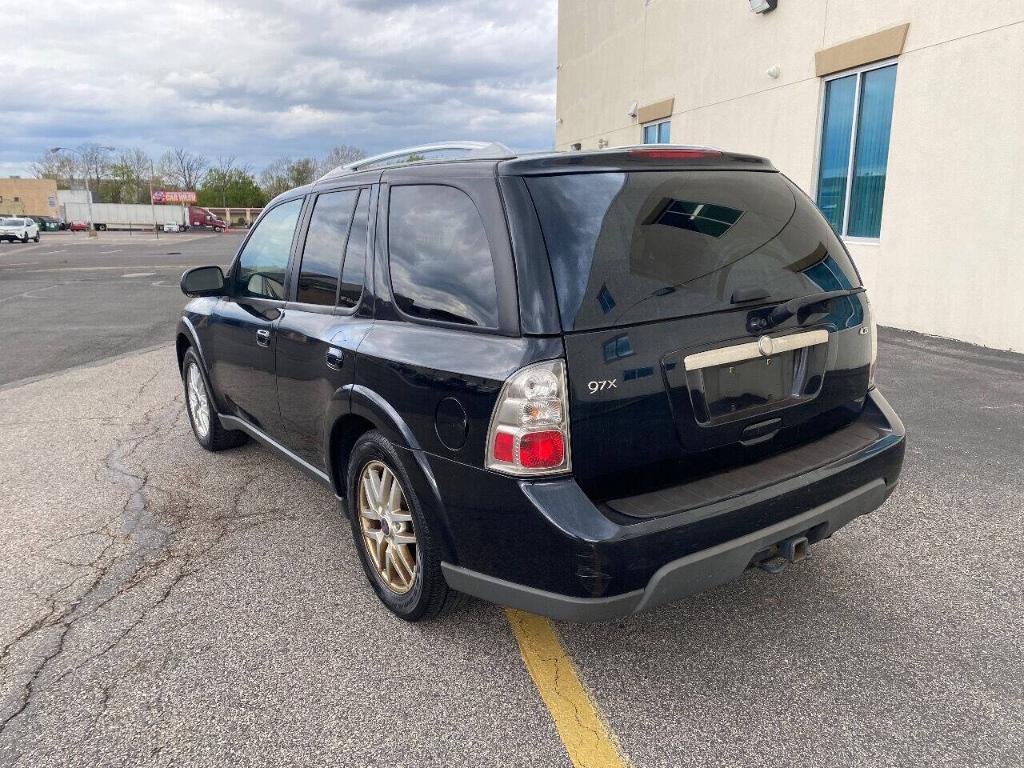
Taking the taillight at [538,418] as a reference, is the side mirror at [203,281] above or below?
above

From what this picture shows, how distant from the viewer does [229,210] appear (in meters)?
85.8

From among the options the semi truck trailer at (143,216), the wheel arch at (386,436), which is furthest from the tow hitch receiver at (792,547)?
the semi truck trailer at (143,216)

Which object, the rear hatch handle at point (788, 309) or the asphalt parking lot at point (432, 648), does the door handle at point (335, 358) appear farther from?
the rear hatch handle at point (788, 309)

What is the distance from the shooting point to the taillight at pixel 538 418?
2381mm

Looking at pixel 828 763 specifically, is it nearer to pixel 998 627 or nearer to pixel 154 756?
pixel 998 627

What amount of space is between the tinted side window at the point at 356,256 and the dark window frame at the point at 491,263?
149mm

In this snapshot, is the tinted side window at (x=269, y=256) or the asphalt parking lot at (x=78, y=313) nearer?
the tinted side window at (x=269, y=256)

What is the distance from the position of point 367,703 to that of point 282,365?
1.81 metres

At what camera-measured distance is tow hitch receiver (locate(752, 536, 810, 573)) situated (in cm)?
263

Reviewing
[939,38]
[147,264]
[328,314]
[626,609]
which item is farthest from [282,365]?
[147,264]

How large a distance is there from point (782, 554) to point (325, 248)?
2.39m

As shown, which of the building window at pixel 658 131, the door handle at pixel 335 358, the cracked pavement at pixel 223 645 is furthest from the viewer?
the building window at pixel 658 131

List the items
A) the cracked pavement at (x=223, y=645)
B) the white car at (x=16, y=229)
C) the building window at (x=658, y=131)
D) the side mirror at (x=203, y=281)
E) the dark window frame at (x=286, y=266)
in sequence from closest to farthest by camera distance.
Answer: the cracked pavement at (x=223, y=645) < the dark window frame at (x=286, y=266) < the side mirror at (x=203, y=281) < the building window at (x=658, y=131) < the white car at (x=16, y=229)

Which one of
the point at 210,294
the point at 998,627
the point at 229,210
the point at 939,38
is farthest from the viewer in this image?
the point at 229,210
